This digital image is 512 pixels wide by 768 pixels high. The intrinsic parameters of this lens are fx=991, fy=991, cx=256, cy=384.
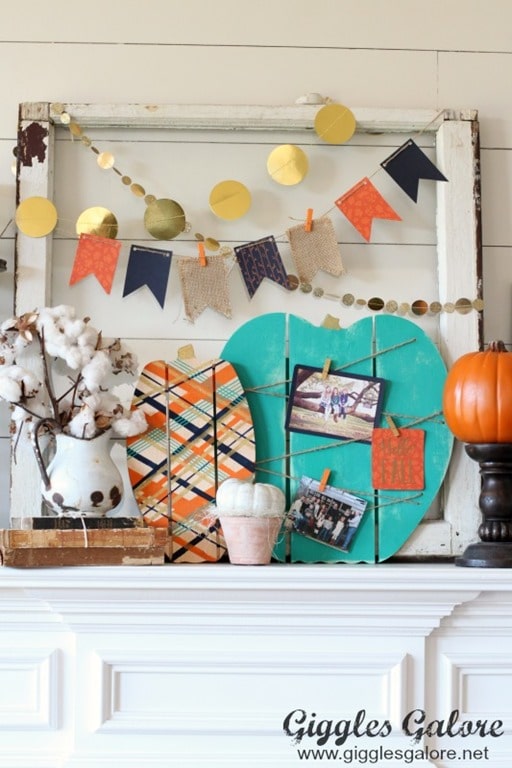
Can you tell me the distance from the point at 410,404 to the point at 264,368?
256 mm

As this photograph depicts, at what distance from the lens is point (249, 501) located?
1507 millimetres

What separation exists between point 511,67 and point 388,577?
0.95 metres

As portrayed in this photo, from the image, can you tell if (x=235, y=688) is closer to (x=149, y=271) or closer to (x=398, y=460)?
(x=398, y=460)

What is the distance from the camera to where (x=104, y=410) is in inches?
62.4

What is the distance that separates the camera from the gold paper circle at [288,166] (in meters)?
1.71

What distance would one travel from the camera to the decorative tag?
166 centimetres

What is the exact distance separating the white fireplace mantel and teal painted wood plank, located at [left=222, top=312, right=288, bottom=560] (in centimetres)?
29

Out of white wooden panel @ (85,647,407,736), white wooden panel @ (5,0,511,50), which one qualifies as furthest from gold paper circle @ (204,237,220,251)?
white wooden panel @ (85,647,407,736)

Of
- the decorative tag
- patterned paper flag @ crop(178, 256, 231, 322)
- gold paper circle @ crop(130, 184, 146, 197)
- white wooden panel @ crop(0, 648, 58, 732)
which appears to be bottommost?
white wooden panel @ crop(0, 648, 58, 732)

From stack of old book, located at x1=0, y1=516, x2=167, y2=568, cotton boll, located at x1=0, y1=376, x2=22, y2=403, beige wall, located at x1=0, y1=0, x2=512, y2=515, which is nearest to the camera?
stack of old book, located at x1=0, y1=516, x2=167, y2=568

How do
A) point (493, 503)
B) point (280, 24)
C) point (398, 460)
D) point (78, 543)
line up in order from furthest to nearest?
1. point (280, 24)
2. point (398, 460)
3. point (493, 503)
4. point (78, 543)

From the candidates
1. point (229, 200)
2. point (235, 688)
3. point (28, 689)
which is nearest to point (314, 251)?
point (229, 200)

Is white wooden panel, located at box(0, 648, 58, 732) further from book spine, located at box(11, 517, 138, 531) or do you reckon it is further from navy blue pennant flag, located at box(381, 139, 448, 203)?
navy blue pennant flag, located at box(381, 139, 448, 203)

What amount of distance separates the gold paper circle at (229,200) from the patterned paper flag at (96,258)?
0.18 metres
